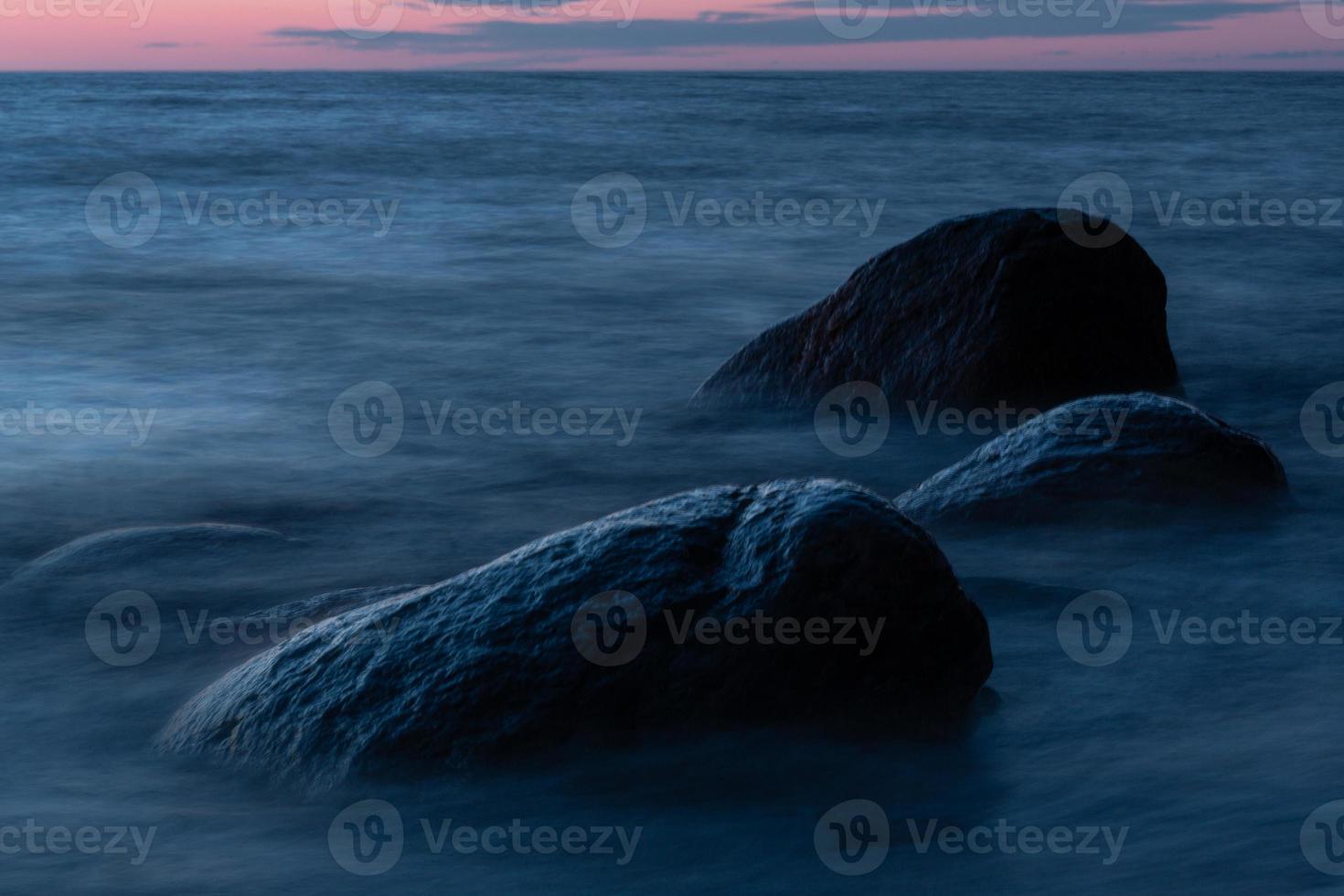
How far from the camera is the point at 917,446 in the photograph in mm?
7848

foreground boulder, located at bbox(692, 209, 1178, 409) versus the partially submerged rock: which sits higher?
foreground boulder, located at bbox(692, 209, 1178, 409)

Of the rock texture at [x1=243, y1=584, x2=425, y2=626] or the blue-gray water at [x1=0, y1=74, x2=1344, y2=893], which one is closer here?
the blue-gray water at [x1=0, y1=74, x2=1344, y2=893]

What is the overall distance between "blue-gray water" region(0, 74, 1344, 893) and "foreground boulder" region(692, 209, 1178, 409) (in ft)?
1.33

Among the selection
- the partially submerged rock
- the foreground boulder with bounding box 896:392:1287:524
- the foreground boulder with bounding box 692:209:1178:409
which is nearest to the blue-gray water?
the partially submerged rock

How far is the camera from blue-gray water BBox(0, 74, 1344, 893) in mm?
3758

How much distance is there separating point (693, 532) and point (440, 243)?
47.7ft

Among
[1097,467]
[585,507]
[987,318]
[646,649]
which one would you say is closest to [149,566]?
[585,507]

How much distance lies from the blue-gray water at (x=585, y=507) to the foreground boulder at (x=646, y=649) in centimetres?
13

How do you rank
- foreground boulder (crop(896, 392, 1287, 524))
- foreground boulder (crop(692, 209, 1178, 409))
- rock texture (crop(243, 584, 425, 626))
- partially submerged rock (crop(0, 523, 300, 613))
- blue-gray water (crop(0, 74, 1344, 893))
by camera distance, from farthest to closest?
1. foreground boulder (crop(692, 209, 1178, 409))
2. foreground boulder (crop(896, 392, 1287, 524))
3. partially submerged rock (crop(0, 523, 300, 613))
4. rock texture (crop(243, 584, 425, 626))
5. blue-gray water (crop(0, 74, 1344, 893))

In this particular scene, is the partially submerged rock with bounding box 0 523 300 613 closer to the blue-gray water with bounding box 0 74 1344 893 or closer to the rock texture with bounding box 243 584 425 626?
the blue-gray water with bounding box 0 74 1344 893

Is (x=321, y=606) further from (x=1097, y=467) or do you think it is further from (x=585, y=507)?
(x=1097, y=467)

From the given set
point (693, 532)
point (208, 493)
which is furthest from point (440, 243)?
point (693, 532)

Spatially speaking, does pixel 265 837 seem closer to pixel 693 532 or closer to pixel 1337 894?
pixel 693 532

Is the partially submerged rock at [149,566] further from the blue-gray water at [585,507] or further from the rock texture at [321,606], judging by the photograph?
the rock texture at [321,606]
